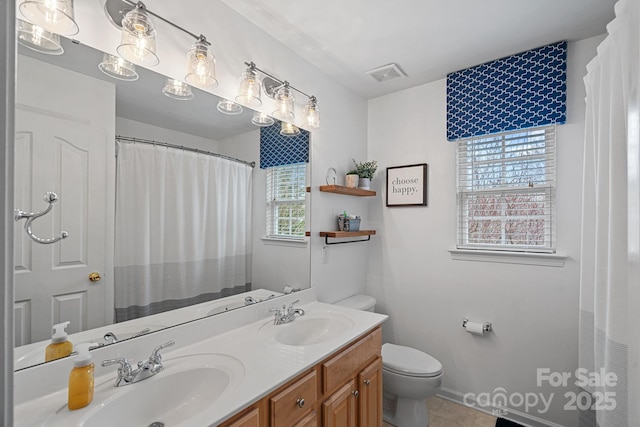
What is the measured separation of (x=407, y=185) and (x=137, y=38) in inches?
81.7

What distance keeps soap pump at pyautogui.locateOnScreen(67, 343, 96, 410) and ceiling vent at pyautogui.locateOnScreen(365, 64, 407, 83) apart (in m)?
2.34

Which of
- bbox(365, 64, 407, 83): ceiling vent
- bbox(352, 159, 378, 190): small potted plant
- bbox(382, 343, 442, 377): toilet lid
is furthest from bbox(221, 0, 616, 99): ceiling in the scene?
bbox(382, 343, 442, 377): toilet lid

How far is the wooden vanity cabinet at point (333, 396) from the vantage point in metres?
1.04

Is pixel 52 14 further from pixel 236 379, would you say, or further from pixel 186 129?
pixel 236 379

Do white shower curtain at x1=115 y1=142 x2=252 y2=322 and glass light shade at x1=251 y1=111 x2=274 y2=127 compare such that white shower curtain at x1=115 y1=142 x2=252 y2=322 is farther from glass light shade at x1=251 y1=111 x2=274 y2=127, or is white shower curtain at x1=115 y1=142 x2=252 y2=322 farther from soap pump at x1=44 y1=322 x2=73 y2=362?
glass light shade at x1=251 y1=111 x2=274 y2=127

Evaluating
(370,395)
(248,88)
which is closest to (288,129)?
(248,88)

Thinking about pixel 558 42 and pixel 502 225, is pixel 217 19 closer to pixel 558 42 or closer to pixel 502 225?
pixel 558 42

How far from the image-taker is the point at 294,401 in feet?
3.72

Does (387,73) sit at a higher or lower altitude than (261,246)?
higher

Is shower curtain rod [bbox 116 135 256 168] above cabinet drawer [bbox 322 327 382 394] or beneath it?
above

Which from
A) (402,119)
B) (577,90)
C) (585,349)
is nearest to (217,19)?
(402,119)

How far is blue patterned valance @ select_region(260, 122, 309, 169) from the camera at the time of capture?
71.0 inches

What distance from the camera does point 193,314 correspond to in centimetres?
140

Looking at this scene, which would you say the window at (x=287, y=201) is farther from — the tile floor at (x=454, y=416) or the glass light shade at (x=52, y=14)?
the tile floor at (x=454, y=416)
